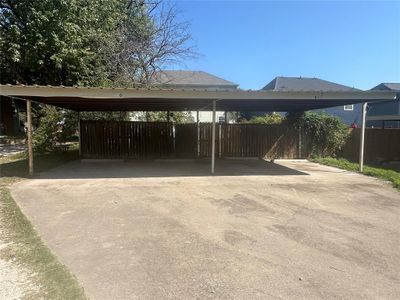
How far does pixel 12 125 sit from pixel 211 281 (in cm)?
2516

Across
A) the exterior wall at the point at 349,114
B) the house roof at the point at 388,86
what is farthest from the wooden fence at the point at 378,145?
the house roof at the point at 388,86

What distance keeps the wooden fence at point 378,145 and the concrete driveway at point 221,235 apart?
22.2 feet

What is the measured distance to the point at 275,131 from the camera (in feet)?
49.6

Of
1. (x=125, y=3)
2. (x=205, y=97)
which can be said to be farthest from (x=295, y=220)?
(x=125, y=3)

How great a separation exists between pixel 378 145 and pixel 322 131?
288cm

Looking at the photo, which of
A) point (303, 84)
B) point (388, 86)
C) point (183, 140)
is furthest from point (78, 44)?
point (388, 86)

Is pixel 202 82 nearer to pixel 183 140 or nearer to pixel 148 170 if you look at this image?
pixel 183 140

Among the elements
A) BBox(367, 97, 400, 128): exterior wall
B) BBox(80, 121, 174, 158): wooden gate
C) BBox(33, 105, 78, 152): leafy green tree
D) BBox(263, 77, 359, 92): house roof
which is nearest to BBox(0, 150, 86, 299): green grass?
Answer: BBox(80, 121, 174, 158): wooden gate

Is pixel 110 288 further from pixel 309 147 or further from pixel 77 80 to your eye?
pixel 77 80

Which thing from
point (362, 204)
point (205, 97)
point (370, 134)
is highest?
point (205, 97)

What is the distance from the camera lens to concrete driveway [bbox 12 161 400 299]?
3270mm

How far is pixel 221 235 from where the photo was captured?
15.5 ft

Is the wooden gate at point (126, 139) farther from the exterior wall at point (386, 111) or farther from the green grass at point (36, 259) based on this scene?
the exterior wall at point (386, 111)

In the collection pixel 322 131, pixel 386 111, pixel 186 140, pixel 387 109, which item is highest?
pixel 387 109
